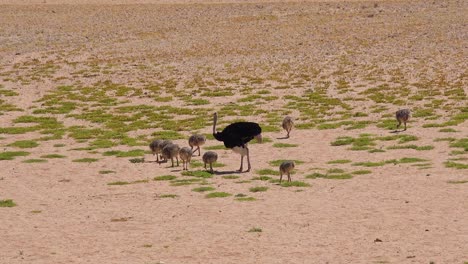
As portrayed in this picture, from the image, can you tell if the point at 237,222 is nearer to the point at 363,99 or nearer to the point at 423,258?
the point at 423,258

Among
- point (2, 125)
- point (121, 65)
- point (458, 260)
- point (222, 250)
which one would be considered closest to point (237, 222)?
point (222, 250)

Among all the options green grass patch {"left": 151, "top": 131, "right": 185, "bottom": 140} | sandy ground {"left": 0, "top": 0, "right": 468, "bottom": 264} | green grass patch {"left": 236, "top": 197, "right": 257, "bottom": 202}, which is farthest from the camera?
green grass patch {"left": 151, "top": 131, "right": 185, "bottom": 140}

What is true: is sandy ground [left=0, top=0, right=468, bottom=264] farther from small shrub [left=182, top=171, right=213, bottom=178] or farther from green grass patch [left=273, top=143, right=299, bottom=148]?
small shrub [left=182, top=171, right=213, bottom=178]

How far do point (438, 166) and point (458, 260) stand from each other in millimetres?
9281

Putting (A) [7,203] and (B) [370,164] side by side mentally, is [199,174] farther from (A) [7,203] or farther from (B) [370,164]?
(A) [7,203]

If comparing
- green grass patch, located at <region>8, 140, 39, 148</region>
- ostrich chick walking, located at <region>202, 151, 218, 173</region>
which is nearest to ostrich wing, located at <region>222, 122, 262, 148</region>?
ostrich chick walking, located at <region>202, 151, 218, 173</region>

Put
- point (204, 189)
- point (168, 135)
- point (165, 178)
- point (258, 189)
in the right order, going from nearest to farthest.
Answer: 1. point (258, 189)
2. point (204, 189)
3. point (165, 178)
4. point (168, 135)

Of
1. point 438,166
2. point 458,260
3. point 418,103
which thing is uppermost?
point 418,103

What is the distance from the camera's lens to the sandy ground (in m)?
17.6

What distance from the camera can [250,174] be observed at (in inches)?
997

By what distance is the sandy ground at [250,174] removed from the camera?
57.7 ft

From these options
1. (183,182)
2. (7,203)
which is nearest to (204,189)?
(183,182)

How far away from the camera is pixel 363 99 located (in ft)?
132

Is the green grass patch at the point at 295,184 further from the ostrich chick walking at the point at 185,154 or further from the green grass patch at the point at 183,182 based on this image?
the ostrich chick walking at the point at 185,154
